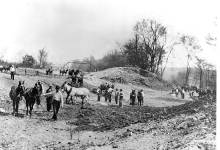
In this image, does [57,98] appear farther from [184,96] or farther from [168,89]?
[168,89]

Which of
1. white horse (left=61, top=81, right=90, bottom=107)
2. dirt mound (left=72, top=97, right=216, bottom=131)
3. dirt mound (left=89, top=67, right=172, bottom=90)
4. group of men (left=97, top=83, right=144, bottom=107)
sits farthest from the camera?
dirt mound (left=89, top=67, right=172, bottom=90)

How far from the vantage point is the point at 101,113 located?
25188mm

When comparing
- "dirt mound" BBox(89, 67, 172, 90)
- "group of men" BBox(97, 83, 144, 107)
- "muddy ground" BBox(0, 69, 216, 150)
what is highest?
"dirt mound" BBox(89, 67, 172, 90)

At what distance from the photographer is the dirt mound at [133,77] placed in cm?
5906

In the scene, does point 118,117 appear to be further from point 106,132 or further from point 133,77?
point 133,77

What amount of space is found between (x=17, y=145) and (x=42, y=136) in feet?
6.21

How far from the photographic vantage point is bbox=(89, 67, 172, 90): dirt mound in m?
59.1

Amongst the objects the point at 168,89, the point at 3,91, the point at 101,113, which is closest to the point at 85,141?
Result: the point at 101,113

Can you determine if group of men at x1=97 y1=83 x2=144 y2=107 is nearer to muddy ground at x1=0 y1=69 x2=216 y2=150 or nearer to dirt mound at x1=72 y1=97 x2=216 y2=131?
dirt mound at x1=72 y1=97 x2=216 y2=131

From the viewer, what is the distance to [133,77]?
204 ft

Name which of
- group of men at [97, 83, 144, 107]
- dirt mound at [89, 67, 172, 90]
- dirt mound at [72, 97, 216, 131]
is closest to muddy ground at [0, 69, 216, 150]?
dirt mound at [72, 97, 216, 131]

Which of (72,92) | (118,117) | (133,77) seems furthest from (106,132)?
(133,77)

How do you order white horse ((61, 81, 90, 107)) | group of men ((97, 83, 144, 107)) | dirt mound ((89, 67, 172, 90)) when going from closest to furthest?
1. white horse ((61, 81, 90, 107))
2. group of men ((97, 83, 144, 107))
3. dirt mound ((89, 67, 172, 90))

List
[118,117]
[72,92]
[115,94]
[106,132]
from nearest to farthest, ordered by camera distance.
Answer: [106,132], [118,117], [72,92], [115,94]
